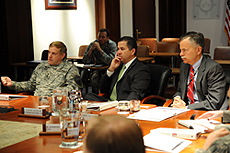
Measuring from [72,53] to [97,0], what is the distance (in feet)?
4.83

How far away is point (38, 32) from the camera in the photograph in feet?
25.2

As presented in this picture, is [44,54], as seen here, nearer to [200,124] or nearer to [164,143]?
[200,124]

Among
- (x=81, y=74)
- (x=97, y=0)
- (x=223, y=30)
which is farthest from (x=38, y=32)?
(x=223, y=30)

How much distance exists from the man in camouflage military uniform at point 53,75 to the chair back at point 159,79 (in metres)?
0.89

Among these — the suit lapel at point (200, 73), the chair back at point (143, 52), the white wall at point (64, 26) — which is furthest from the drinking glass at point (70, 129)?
the white wall at point (64, 26)

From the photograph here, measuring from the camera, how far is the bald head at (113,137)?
2.92 feet

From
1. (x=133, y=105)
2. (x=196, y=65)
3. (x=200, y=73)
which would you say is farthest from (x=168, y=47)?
(x=133, y=105)

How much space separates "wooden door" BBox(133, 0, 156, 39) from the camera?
10.5 metres

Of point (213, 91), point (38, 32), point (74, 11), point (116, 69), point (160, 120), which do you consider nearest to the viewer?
point (160, 120)

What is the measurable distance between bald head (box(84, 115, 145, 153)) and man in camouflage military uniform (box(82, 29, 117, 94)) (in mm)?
5509

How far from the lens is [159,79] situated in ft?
12.6

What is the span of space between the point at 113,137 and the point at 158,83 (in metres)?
3.00

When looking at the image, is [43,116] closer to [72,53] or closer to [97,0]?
[72,53]

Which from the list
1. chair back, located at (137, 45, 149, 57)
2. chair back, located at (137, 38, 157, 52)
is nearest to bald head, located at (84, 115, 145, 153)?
chair back, located at (137, 45, 149, 57)
